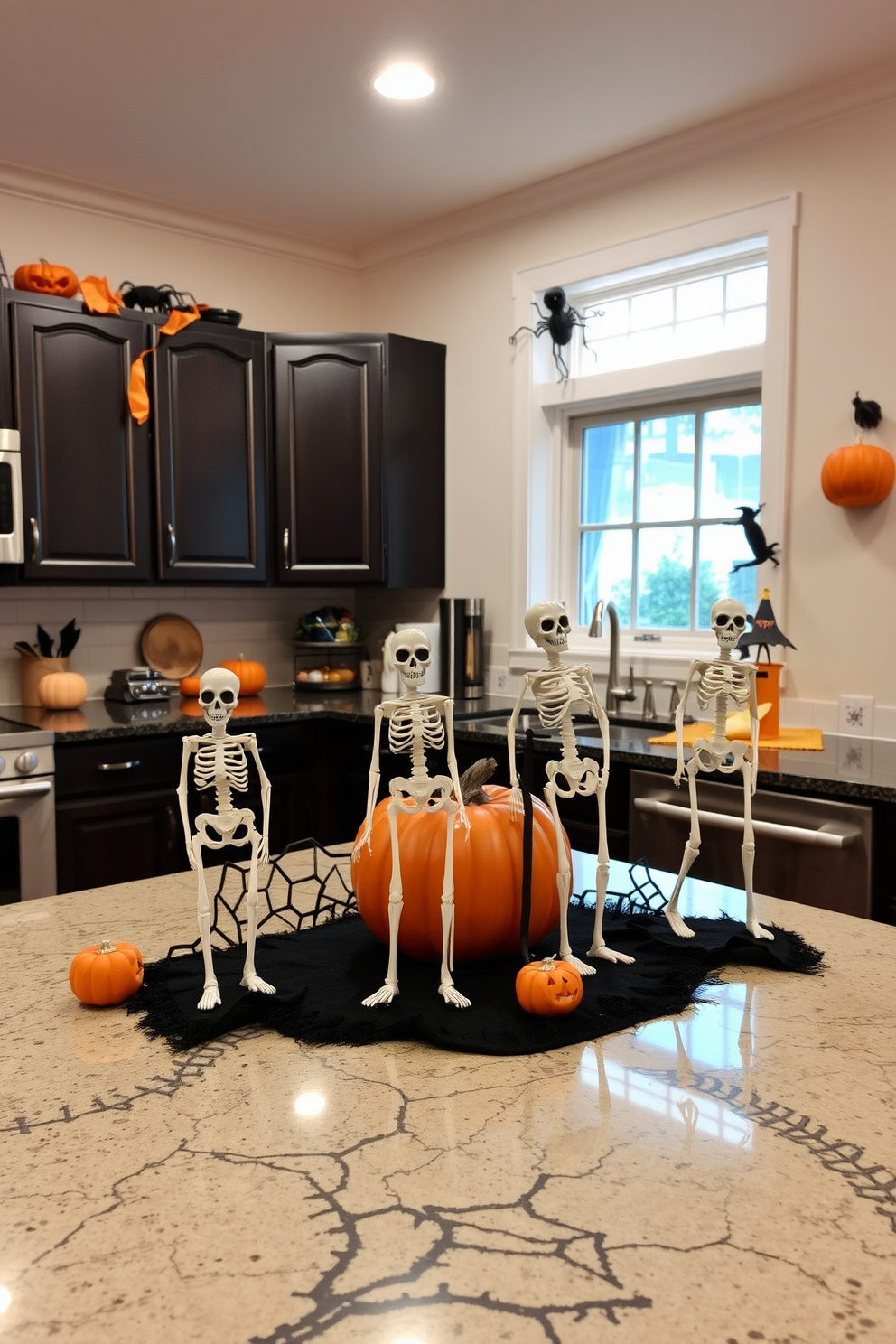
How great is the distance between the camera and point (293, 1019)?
1.00m

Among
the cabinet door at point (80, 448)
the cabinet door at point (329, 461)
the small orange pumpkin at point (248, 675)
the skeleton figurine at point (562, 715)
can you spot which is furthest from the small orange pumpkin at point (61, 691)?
the skeleton figurine at point (562, 715)

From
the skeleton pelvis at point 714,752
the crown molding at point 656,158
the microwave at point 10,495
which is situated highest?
the crown molding at point 656,158

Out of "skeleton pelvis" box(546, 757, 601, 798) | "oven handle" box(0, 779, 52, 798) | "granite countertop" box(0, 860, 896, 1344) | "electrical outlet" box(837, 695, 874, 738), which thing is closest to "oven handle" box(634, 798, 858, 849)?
"electrical outlet" box(837, 695, 874, 738)

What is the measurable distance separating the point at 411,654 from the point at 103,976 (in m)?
0.46

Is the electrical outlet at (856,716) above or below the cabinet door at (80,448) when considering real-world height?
below

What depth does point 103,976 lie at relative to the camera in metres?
1.05

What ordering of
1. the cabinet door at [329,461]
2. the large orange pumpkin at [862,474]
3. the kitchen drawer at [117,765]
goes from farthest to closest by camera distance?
the cabinet door at [329,461], the kitchen drawer at [117,765], the large orange pumpkin at [862,474]

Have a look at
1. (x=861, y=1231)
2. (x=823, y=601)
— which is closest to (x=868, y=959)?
(x=861, y=1231)

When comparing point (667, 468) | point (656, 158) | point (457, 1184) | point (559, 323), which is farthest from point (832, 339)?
point (457, 1184)

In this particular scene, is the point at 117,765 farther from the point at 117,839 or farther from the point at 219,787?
the point at 219,787

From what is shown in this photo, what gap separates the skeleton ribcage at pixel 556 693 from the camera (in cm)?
106

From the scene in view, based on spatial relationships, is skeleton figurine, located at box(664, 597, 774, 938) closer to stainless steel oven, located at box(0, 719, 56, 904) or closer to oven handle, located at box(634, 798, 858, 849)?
oven handle, located at box(634, 798, 858, 849)

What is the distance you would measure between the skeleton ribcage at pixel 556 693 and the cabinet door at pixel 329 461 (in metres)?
2.74

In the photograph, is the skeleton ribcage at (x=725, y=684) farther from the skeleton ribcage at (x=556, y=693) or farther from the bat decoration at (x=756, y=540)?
the bat decoration at (x=756, y=540)
